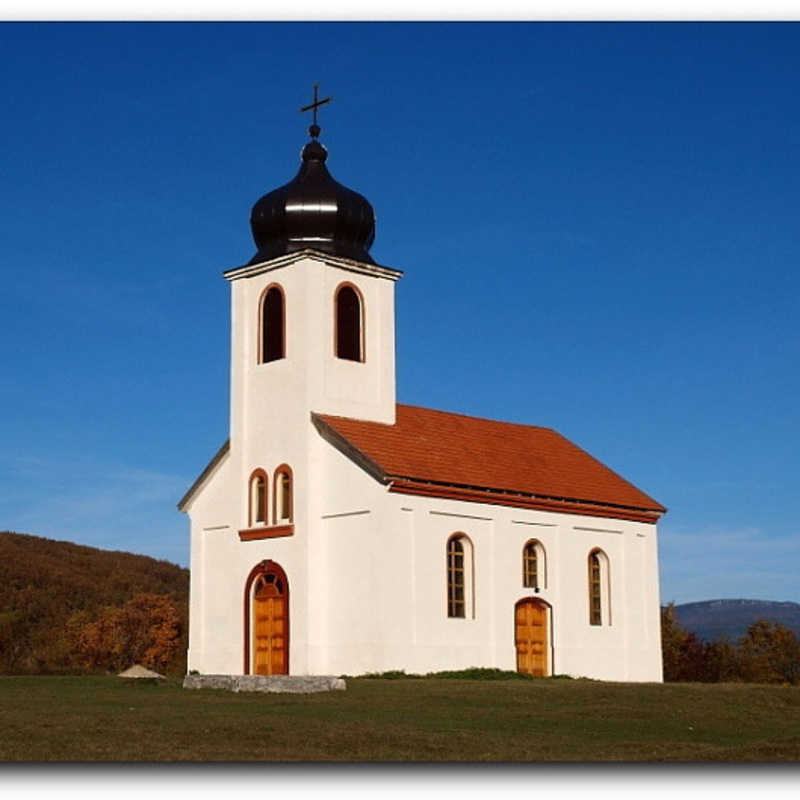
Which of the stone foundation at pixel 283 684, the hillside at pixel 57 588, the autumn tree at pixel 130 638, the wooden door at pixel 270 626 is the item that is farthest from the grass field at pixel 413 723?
the hillside at pixel 57 588

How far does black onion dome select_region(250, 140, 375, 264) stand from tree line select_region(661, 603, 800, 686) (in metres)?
22.9

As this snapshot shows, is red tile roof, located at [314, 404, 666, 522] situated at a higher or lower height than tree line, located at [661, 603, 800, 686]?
higher

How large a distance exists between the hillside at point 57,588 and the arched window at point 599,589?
83.6ft

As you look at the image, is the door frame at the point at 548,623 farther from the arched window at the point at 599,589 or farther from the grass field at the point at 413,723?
the grass field at the point at 413,723

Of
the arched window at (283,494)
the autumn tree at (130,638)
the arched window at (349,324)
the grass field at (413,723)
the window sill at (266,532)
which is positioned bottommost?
the grass field at (413,723)

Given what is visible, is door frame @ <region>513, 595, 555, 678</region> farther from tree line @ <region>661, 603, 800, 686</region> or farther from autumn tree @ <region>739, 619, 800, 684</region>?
autumn tree @ <region>739, 619, 800, 684</region>

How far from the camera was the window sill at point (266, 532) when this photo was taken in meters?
41.1

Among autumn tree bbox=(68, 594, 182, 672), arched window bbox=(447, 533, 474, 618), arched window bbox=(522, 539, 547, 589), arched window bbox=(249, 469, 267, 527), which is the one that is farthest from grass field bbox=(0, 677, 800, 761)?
autumn tree bbox=(68, 594, 182, 672)

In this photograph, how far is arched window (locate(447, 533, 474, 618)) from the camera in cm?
4059

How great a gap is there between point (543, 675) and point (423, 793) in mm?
23904

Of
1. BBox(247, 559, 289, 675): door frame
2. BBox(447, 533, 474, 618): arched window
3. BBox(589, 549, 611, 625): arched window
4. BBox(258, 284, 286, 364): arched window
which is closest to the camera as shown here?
BBox(447, 533, 474, 618): arched window

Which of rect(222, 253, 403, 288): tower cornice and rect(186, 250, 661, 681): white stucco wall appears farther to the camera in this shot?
rect(222, 253, 403, 288): tower cornice

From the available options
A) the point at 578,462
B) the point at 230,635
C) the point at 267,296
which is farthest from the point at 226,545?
the point at 578,462

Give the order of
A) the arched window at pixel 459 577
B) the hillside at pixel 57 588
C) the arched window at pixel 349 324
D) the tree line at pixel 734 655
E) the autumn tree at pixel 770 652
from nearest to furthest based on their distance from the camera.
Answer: the arched window at pixel 459 577 → the arched window at pixel 349 324 → the tree line at pixel 734 655 → the autumn tree at pixel 770 652 → the hillside at pixel 57 588
